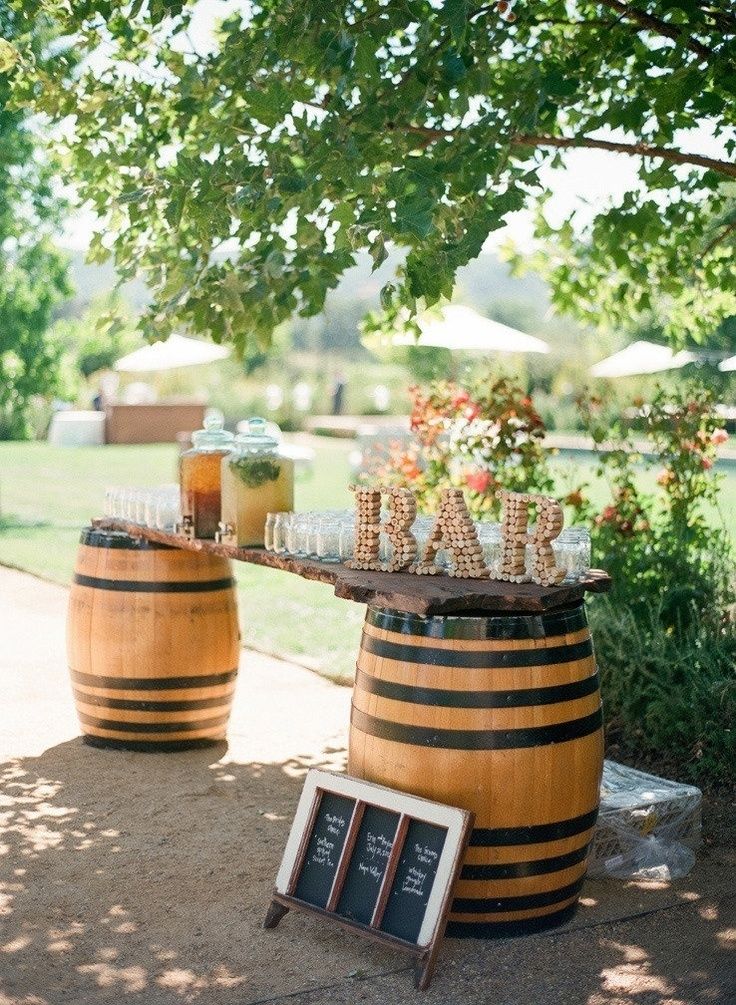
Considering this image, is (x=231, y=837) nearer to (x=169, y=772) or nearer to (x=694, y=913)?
(x=169, y=772)

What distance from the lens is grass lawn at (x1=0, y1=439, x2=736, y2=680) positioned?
8.80m

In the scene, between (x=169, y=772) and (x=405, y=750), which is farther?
(x=169, y=772)

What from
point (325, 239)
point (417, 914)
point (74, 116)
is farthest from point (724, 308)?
point (417, 914)

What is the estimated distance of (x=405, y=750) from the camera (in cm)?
381

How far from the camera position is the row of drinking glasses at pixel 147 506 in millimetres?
5660

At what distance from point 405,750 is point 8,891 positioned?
1468 mm

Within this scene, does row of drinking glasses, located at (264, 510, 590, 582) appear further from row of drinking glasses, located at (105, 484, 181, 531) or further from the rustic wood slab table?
row of drinking glasses, located at (105, 484, 181, 531)

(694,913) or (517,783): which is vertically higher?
(517,783)

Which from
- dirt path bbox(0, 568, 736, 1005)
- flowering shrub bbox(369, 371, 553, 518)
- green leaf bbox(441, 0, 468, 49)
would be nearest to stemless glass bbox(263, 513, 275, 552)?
dirt path bbox(0, 568, 736, 1005)

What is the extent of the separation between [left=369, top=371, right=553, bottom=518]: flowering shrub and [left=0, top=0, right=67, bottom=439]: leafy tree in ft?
24.2

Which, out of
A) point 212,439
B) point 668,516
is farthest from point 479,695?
point 668,516

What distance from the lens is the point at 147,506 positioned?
5.77 metres

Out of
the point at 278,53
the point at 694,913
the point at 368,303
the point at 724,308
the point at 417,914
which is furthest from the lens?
the point at 368,303

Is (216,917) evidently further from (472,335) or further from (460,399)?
(472,335)
